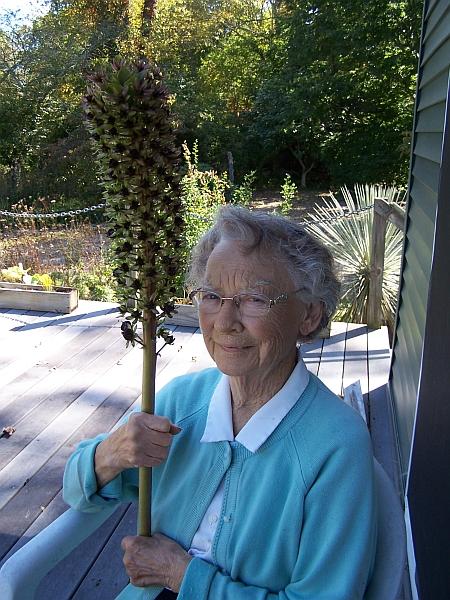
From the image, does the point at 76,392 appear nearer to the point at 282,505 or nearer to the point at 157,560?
the point at 157,560

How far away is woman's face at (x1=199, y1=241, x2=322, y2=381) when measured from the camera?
1185mm

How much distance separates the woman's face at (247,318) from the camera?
1.18 m

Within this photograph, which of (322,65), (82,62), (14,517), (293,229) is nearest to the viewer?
(293,229)

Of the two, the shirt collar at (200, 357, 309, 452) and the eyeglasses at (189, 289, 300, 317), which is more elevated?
the eyeglasses at (189, 289, 300, 317)

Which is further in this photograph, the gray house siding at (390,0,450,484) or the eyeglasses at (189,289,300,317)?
the gray house siding at (390,0,450,484)

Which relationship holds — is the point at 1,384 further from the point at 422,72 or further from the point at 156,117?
the point at 156,117

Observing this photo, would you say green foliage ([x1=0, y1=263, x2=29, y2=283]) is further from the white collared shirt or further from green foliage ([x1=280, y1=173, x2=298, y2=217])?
the white collared shirt

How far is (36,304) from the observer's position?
4.77 metres

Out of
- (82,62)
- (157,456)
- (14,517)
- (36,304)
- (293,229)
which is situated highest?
(82,62)

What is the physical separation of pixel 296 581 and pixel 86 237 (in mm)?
7929

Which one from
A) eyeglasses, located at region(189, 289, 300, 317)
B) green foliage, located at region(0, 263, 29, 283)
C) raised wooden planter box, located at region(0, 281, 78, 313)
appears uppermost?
eyeglasses, located at region(189, 289, 300, 317)

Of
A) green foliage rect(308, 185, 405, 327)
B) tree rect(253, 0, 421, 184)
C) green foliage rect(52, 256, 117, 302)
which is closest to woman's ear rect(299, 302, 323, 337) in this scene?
green foliage rect(308, 185, 405, 327)

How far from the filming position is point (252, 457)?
117 cm

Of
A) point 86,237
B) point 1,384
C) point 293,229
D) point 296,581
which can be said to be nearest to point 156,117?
point 293,229
